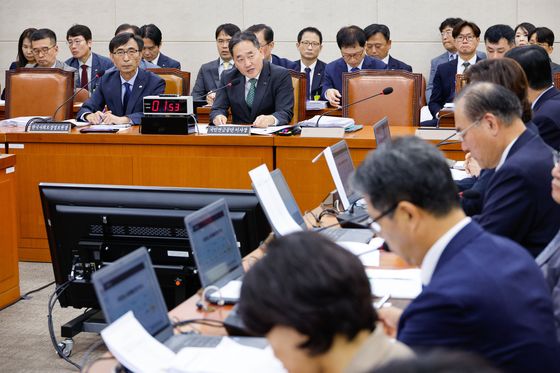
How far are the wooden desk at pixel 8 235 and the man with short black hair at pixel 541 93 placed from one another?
2518 millimetres

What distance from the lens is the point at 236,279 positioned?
2502mm

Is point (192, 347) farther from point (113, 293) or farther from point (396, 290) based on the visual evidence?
point (396, 290)

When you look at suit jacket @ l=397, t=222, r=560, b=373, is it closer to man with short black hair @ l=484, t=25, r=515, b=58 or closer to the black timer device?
the black timer device

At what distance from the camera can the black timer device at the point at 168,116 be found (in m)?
4.99

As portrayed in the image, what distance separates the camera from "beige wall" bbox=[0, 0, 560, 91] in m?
8.98

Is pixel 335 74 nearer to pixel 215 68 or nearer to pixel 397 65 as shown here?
pixel 397 65

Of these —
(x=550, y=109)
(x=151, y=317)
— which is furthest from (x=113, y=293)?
(x=550, y=109)

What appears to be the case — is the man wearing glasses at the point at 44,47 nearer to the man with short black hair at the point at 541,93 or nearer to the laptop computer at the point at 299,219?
the man with short black hair at the point at 541,93

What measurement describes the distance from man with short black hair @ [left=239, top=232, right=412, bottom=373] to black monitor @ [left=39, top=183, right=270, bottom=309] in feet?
4.23

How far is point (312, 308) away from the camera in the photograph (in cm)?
121

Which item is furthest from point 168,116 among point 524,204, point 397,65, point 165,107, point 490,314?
point 397,65

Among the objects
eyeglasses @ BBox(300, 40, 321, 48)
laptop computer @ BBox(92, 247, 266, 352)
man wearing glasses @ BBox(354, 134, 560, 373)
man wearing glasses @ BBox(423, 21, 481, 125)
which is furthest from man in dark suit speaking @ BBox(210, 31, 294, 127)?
man wearing glasses @ BBox(354, 134, 560, 373)

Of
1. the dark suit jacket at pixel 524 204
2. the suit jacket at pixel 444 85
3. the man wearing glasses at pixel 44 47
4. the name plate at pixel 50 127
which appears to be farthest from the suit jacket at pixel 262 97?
the dark suit jacket at pixel 524 204

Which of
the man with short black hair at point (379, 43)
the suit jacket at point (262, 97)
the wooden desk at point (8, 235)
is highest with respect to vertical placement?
the man with short black hair at point (379, 43)
